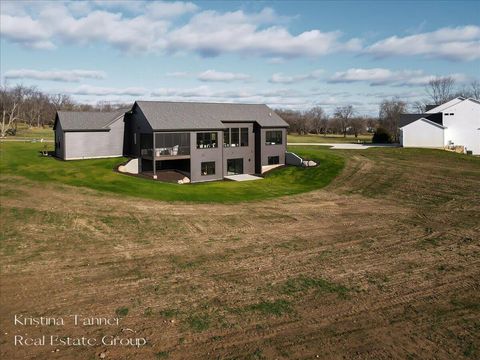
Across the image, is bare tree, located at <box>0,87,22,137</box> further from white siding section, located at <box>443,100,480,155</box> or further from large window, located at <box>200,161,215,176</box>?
white siding section, located at <box>443,100,480,155</box>

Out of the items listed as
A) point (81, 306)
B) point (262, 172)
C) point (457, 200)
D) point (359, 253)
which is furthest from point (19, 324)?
point (262, 172)

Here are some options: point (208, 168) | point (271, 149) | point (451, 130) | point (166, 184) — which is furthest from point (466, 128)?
point (166, 184)

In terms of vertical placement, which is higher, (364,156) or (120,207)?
(364,156)

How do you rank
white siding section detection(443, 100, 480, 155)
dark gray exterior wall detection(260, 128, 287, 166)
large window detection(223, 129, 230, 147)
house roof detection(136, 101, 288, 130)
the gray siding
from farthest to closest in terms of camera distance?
white siding section detection(443, 100, 480, 155) < dark gray exterior wall detection(260, 128, 287, 166) < large window detection(223, 129, 230, 147) < the gray siding < house roof detection(136, 101, 288, 130)

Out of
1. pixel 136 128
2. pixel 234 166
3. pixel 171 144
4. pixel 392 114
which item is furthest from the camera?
pixel 392 114

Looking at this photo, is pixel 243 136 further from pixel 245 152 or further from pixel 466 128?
pixel 466 128

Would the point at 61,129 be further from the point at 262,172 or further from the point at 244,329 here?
the point at 244,329

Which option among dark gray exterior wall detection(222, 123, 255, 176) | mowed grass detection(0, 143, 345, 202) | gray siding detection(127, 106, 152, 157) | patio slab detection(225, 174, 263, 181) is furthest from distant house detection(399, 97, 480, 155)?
gray siding detection(127, 106, 152, 157)
